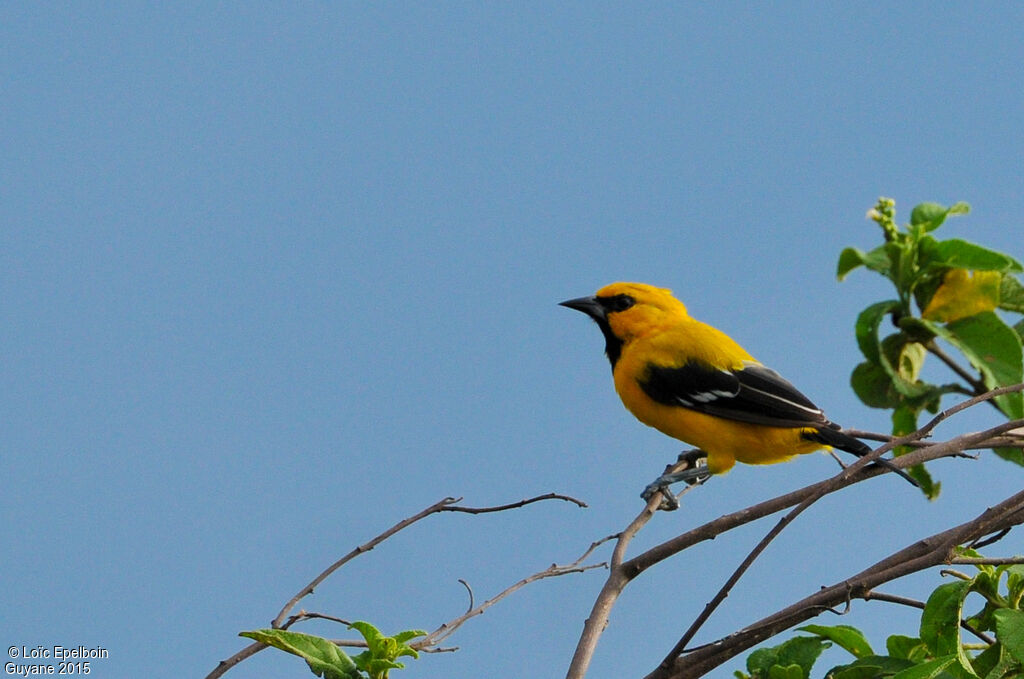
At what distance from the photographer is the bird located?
503 centimetres

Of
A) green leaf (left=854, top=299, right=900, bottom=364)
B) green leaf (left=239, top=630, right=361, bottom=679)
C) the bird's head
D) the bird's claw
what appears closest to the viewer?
green leaf (left=239, top=630, right=361, bottom=679)

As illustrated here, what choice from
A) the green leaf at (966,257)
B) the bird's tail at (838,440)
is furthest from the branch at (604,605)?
the green leaf at (966,257)

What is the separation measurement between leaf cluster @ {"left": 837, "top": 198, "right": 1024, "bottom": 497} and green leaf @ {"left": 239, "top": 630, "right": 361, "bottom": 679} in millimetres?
3166

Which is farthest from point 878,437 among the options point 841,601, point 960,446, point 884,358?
point 841,601

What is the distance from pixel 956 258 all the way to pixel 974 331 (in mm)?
354

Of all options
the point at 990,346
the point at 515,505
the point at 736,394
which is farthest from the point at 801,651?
the point at 990,346

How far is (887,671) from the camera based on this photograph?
2.93 metres

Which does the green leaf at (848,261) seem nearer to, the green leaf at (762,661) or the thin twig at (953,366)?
the thin twig at (953,366)

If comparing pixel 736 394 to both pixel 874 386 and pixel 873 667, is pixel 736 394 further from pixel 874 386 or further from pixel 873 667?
pixel 873 667

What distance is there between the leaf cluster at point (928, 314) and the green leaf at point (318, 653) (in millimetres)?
3166

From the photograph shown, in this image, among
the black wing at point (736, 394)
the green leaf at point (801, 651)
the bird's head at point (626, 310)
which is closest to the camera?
the green leaf at point (801, 651)

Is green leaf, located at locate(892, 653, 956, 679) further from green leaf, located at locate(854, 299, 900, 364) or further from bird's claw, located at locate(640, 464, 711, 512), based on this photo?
green leaf, located at locate(854, 299, 900, 364)

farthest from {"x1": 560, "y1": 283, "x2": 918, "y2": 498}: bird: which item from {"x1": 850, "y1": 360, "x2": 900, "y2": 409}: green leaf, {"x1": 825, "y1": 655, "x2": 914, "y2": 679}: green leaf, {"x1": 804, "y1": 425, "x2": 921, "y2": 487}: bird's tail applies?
{"x1": 825, "y1": 655, "x2": 914, "y2": 679}: green leaf

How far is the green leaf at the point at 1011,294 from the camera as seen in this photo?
16.3ft
